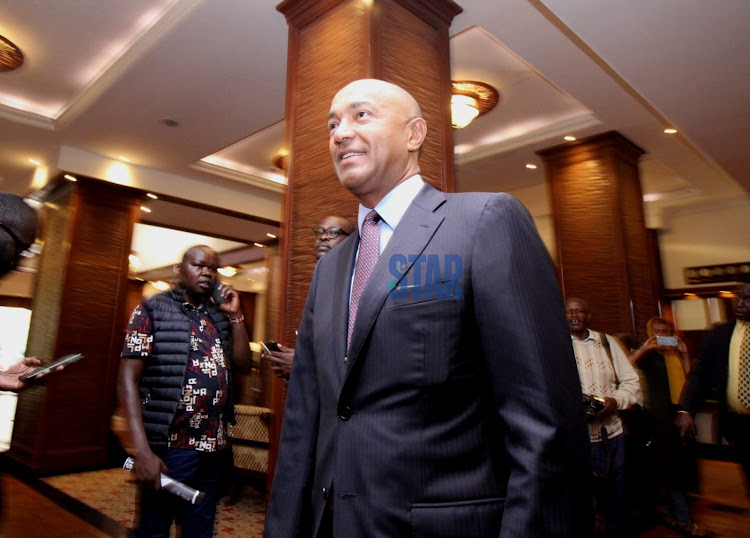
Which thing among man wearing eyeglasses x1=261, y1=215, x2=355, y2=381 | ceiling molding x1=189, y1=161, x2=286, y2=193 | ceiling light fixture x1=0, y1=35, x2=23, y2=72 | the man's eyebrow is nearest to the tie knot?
the man's eyebrow

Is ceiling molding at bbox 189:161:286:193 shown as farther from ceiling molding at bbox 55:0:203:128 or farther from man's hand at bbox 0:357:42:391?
man's hand at bbox 0:357:42:391

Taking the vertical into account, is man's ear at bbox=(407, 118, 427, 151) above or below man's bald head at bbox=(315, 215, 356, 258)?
below

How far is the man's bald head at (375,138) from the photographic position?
106 cm

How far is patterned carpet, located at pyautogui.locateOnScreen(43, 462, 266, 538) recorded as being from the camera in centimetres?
386

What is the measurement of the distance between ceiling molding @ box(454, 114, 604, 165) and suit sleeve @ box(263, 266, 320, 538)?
5000 millimetres

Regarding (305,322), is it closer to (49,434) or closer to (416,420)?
(416,420)

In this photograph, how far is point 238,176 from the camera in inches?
276

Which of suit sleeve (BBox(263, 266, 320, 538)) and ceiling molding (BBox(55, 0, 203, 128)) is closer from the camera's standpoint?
suit sleeve (BBox(263, 266, 320, 538))

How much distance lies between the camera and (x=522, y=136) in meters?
5.79

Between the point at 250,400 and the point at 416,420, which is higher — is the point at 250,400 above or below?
below

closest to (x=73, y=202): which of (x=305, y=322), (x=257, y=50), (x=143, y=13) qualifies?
(x=143, y=13)

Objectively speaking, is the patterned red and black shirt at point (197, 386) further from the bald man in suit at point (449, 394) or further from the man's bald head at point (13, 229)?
the bald man in suit at point (449, 394)

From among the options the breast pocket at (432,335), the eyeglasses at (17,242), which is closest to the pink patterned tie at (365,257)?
the breast pocket at (432,335)

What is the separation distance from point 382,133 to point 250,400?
24.9 feet
